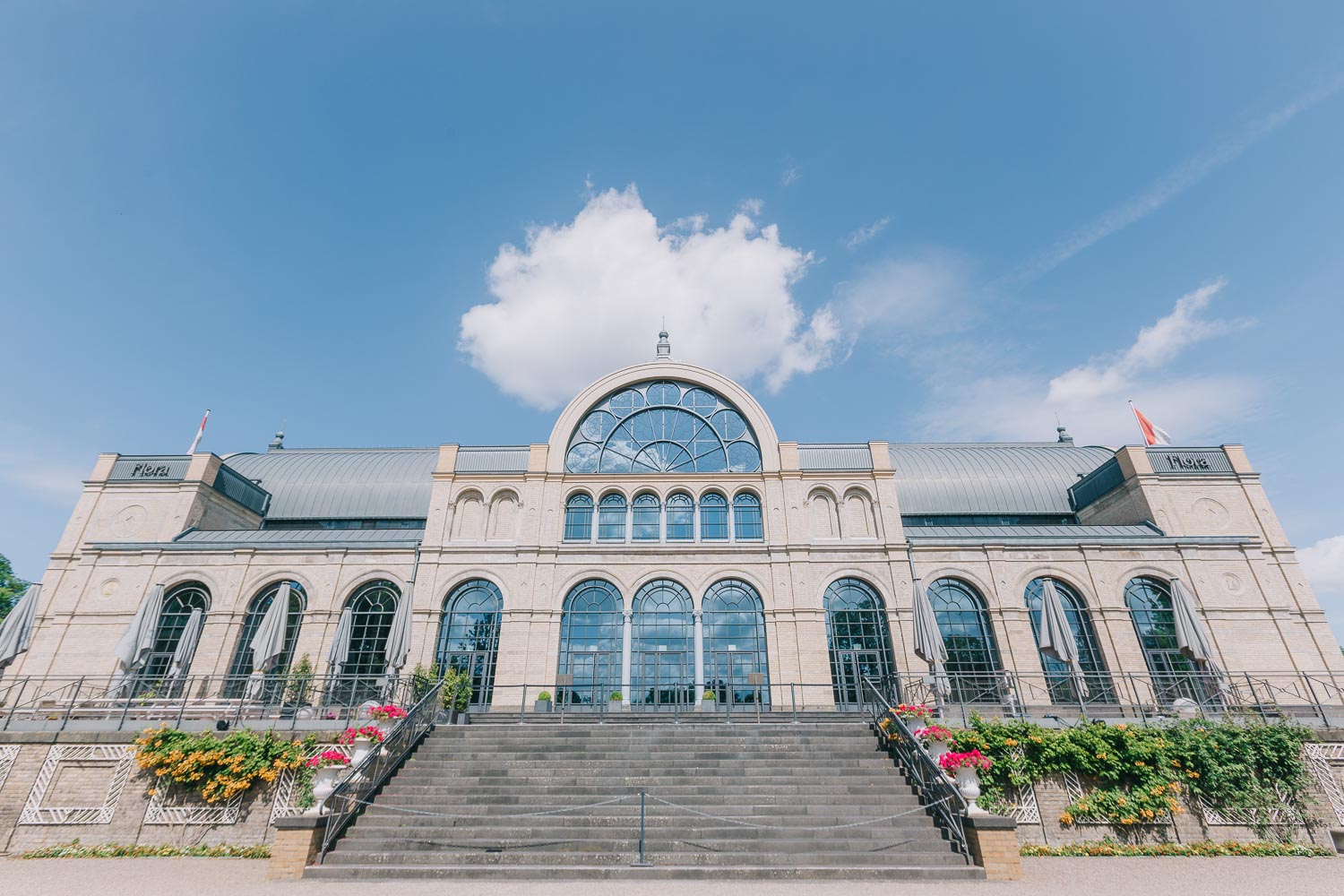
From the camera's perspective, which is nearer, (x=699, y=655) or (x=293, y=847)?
(x=293, y=847)

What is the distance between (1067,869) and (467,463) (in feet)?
69.3

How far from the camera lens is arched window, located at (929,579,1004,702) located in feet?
65.0

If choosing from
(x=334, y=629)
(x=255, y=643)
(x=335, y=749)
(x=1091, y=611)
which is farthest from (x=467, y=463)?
(x=1091, y=611)

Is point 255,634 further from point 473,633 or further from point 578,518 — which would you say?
point 578,518

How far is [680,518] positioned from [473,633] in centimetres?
844

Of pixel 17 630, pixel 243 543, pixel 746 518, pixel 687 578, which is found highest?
pixel 746 518

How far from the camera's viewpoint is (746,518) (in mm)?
22922

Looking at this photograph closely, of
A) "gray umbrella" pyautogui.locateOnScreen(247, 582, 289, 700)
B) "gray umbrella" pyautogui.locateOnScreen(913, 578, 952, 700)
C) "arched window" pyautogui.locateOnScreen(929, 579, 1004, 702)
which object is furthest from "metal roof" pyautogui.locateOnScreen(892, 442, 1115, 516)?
"gray umbrella" pyautogui.locateOnScreen(247, 582, 289, 700)

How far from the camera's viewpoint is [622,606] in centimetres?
2125

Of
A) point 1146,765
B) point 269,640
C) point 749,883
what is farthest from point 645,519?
point 1146,765

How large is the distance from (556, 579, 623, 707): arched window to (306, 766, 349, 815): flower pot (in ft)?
30.9

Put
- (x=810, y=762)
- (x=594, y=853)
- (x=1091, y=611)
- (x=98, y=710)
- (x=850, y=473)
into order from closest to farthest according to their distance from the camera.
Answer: (x=594, y=853)
(x=810, y=762)
(x=98, y=710)
(x=1091, y=611)
(x=850, y=473)

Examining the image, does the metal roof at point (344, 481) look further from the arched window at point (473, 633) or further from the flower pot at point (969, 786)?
the flower pot at point (969, 786)

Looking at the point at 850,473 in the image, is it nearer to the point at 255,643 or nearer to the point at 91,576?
the point at 255,643
